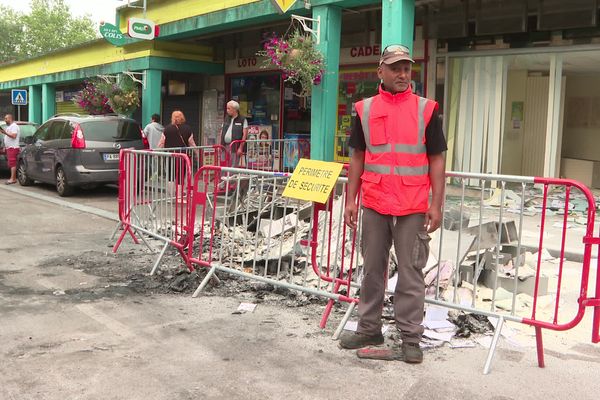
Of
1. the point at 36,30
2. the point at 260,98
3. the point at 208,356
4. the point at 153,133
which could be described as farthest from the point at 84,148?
the point at 36,30

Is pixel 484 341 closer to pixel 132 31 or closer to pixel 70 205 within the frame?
pixel 70 205

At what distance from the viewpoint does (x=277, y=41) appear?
10.5m

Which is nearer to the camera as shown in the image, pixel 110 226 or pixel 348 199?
pixel 348 199

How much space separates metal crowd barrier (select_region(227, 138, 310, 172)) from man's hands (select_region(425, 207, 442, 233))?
6.54m

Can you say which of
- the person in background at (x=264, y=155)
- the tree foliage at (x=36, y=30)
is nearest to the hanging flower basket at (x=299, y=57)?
the person in background at (x=264, y=155)

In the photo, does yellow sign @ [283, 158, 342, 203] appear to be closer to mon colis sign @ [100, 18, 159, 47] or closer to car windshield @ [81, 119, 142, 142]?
car windshield @ [81, 119, 142, 142]

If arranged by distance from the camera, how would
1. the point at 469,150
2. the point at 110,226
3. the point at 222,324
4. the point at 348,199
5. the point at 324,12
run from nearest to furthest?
the point at 348,199
the point at 222,324
the point at 110,226
the point at 324,12
the point at 469,150

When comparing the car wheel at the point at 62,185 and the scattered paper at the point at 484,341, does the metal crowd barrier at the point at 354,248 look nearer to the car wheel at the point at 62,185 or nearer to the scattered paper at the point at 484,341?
the scattered paper at the point at 484,341

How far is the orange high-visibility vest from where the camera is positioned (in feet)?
12.6

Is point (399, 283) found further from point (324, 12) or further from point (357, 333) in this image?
point (324, 12)

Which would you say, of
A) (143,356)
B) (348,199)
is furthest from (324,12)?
(143,356)

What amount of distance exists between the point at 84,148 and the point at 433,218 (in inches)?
376

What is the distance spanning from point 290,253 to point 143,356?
6.62 feet

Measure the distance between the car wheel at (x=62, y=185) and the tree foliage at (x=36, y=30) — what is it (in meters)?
57.4
